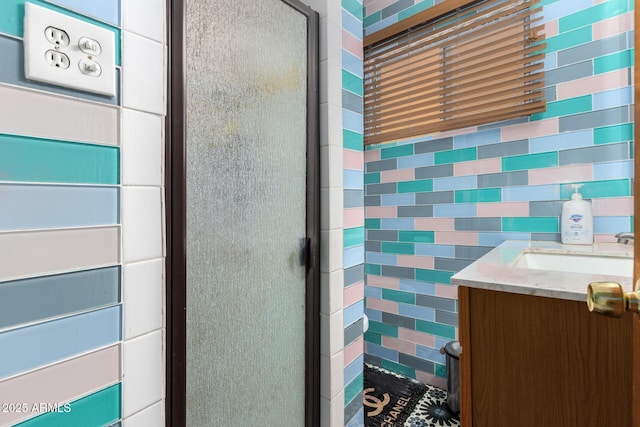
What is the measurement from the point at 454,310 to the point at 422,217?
1.77 feet

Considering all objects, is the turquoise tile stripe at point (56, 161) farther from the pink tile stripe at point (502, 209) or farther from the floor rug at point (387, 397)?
the pink tile stripe at point (502, 209)

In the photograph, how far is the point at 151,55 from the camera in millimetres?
622

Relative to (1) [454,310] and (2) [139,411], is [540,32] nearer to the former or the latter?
(1) [454,310]

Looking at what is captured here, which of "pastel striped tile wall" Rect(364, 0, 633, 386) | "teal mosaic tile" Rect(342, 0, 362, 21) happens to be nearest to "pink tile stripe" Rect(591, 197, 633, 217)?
"pastel striped tile wall" Rect(364, 0, 633, 386)

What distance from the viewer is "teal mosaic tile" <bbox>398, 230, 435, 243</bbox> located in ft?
6.08

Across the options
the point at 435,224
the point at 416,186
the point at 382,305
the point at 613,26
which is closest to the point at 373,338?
the point at 382,305

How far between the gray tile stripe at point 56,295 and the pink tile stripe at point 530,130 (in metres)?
1.70

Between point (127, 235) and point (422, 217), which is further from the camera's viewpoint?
point (422, 217)

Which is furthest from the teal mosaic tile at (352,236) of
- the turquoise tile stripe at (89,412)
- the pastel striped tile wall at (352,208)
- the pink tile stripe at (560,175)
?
the pink tile stripe at (560,175)

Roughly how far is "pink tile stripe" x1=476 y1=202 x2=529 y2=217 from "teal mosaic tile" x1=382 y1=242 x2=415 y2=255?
1.42ft

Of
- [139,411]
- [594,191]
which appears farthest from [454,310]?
[139,411]

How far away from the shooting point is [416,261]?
6.29 ft

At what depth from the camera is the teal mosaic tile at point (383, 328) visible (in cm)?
202

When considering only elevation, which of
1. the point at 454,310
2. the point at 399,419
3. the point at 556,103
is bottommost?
the point at 399,419
